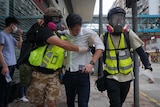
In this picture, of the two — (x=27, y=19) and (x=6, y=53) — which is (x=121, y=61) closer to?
(x=6, y=53)

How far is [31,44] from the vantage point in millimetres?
3357

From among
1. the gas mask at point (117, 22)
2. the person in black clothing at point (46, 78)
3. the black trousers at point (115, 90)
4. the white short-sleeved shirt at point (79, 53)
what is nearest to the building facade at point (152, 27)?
the gas mask at point (117, 22)

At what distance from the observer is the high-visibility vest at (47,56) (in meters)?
3.21

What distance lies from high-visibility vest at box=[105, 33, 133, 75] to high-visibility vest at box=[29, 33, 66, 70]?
0.81 metres

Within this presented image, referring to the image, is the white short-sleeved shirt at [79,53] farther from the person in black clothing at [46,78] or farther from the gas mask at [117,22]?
the gas mask at [117,22]

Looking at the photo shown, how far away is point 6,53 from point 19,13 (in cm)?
257

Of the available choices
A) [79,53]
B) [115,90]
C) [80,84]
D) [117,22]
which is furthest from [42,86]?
[117,22]

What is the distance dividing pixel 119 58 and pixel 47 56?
1.09 meters

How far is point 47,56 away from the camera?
3.20 metres

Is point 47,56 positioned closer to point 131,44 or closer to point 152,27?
point 131,44

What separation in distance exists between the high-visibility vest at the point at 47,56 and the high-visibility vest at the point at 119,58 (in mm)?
812

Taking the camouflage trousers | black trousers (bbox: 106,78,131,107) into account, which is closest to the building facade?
black trousers (bbox: 106,78,131,107)

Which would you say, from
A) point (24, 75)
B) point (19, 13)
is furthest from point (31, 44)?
point (19, 13)

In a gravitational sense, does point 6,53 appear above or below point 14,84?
above
